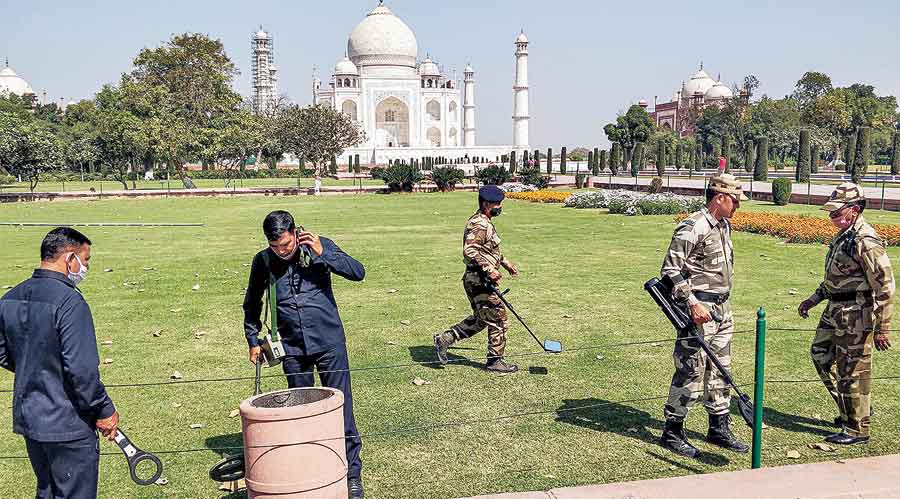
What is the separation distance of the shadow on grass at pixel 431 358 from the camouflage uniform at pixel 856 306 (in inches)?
116

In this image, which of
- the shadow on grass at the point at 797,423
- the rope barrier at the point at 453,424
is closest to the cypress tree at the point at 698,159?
the shadow on grass at the point at 797,423

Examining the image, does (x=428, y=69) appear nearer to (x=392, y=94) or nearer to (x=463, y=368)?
(x=392, y=94)

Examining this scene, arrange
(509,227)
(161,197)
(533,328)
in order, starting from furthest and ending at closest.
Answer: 1. (161,197)
2. (509,227)
3. (533,328)

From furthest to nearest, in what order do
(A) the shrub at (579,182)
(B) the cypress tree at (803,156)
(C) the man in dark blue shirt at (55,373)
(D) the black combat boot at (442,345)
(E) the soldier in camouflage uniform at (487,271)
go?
(A) the shrub at (579,182)
(B) the cypress tree at (803,156)
(D) the black combat boot at (442,345)
(E) the soldier in camouflage uniform at (487,271)
(C) the man in dark blue shirt at (55,373)

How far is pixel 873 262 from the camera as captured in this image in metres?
5.08

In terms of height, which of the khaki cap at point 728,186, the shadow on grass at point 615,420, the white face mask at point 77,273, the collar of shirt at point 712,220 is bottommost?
the shadow on grass at point 615,420

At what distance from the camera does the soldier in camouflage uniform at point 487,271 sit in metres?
6.66

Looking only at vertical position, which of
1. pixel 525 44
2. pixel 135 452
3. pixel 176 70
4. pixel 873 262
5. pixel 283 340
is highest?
pixel 525 44

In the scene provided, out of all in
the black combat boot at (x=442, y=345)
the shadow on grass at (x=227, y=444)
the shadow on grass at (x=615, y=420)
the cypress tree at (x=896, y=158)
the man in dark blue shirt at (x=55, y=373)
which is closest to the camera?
the man in dark blue shirt at (x=55, y=373)

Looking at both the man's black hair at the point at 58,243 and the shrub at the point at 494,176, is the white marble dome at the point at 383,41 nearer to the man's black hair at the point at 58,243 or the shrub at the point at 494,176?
the shrub at the point at 494,176

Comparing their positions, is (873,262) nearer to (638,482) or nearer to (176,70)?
(638,482)

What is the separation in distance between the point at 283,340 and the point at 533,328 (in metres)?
4.43

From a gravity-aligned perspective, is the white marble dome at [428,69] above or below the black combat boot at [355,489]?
above

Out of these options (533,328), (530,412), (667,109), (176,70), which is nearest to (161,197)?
(176,70)
